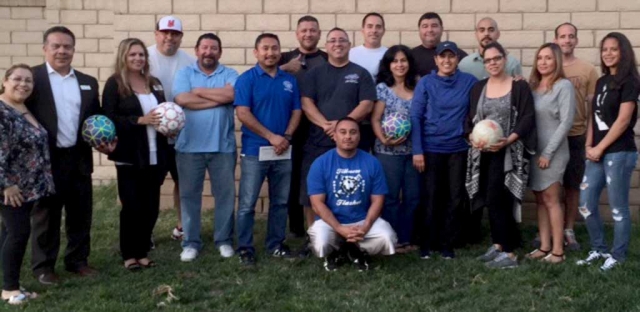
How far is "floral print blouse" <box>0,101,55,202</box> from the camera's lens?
5801mm

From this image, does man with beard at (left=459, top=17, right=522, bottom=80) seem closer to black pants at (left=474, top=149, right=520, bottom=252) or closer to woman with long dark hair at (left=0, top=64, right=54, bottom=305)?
black pants at (left=474, top=149, right=520, bottom=252)

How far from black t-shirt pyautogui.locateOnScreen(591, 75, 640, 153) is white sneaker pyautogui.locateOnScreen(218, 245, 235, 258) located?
3.20 m

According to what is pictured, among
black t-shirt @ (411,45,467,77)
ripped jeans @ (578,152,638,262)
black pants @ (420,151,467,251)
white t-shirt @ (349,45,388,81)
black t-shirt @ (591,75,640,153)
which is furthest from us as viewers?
white t-shirt @ (349,45,388,81)

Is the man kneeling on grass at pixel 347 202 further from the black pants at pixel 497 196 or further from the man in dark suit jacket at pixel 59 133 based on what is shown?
the man in dark suit jacket at pixel 59 133

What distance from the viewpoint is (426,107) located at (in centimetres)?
712

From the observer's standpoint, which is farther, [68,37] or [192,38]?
[192,38]

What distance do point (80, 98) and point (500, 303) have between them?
11.7 ft

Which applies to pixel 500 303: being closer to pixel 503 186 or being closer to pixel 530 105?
pixel 503 186

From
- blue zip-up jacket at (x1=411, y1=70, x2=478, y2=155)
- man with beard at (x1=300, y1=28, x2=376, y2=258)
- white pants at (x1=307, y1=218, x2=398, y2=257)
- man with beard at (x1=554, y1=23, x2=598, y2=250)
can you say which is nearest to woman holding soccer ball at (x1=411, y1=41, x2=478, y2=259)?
blue zip-up jacket at (x1=411, y1=70, x2=478, y2=155)

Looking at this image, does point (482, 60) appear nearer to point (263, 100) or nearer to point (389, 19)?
point (389, 19)

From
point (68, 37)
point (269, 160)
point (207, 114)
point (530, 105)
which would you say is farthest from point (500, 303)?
point (68, 37)

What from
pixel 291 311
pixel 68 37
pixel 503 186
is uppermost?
pixel 68 37

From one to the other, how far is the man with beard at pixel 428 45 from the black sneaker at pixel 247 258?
2256 mm

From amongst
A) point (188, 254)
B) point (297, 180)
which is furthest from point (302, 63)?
point (188, 254)
